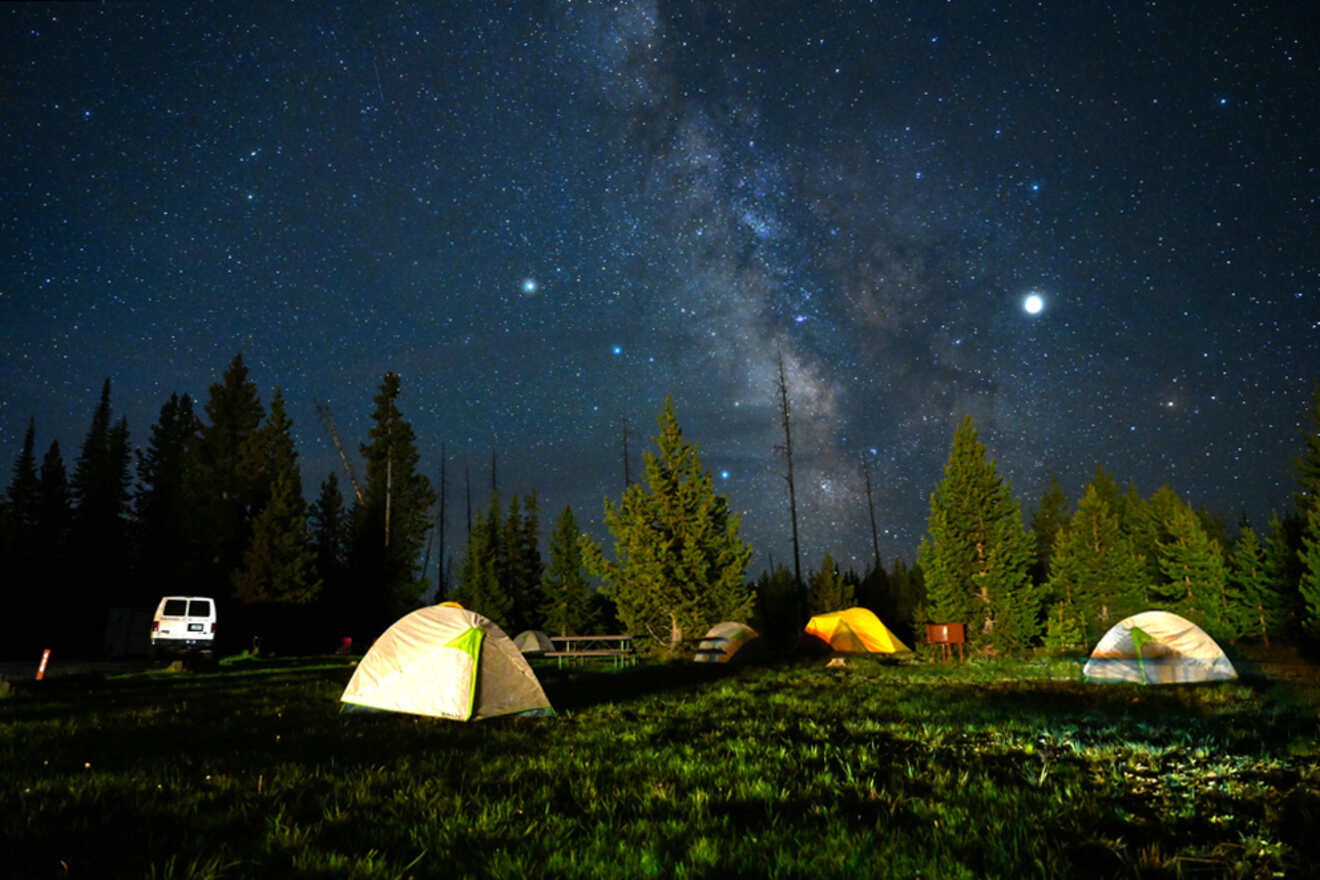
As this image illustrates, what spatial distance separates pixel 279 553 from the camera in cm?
4469

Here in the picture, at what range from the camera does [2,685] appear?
14109mm

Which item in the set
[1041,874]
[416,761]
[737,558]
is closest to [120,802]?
[416,761]

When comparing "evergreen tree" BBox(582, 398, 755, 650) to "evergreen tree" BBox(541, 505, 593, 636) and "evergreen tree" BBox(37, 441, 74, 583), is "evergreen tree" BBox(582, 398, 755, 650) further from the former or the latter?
"evergreen tree" BBox(37, 441, 74, 583)

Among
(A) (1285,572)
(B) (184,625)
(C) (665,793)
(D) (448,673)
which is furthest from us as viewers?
(A) (1285,572)

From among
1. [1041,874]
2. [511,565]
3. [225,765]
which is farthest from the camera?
[511,565]

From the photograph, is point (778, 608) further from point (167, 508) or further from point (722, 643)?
point (167, 508)

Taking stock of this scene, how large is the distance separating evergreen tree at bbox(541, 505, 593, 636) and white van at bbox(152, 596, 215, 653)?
2757cm

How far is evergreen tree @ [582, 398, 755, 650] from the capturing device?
3164cm

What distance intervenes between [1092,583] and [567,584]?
3673cm

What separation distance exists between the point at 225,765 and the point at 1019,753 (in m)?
8.47

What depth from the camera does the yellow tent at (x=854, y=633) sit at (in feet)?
107

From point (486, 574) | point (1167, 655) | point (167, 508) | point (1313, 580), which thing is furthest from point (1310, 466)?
point (167, 508)

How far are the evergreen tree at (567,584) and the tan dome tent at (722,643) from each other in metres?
25.6

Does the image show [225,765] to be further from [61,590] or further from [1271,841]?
[61,590]
